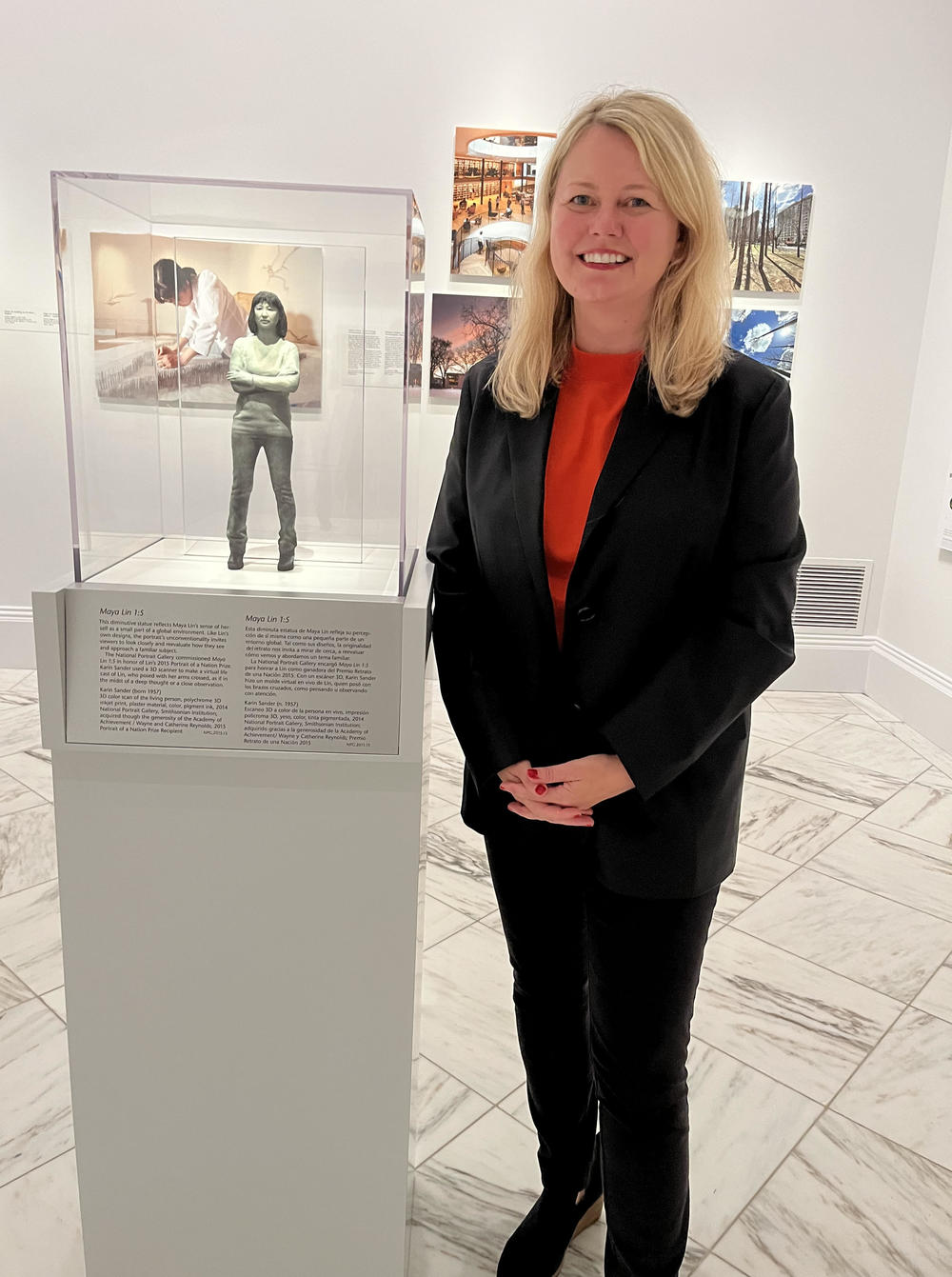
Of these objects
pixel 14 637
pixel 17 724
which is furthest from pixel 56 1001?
pixel 14 637

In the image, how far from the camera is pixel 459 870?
341 cm

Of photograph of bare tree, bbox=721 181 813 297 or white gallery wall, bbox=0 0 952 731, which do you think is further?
photograph of bare tree, bbox=721 181 813 297

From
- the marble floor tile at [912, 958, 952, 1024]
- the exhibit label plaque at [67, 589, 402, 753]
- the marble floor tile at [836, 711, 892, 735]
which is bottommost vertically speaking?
the marble floor tile at [912, 958, 952, 1024]

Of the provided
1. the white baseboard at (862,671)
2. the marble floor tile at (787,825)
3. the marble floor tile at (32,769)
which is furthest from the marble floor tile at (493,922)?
A: the white baseboard at (862,671)

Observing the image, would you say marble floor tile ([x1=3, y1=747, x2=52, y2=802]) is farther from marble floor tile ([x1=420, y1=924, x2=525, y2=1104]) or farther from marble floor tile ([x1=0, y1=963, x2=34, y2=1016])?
marble floor tile ([x1=420, y1=924, x2=525, y2=1104])

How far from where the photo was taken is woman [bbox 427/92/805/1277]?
1308mm

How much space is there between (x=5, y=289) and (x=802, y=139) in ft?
13.8

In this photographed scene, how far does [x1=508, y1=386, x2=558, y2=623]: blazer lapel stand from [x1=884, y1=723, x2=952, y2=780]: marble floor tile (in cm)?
371

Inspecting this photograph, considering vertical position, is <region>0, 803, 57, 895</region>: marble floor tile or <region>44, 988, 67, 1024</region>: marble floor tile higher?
<region>0, 803, 57, 895</region>: marble floor tile

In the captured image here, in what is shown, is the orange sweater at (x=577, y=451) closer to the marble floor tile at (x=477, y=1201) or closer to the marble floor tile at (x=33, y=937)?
the marble floor tile at (x=477, y=1201)

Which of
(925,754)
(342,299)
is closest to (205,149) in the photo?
(342,299)

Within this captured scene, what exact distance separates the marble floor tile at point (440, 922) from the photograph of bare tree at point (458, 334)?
2.84 metres

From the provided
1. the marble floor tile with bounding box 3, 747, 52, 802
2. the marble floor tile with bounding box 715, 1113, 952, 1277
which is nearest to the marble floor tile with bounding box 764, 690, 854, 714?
the marble floor tile with bounding box 715, 1113, 952, 1277

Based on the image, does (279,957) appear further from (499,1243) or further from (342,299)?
(342,299)
